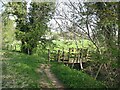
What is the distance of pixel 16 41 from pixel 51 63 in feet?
0.99

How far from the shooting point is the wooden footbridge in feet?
5.17

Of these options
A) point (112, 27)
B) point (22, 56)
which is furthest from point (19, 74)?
point (112, 27)

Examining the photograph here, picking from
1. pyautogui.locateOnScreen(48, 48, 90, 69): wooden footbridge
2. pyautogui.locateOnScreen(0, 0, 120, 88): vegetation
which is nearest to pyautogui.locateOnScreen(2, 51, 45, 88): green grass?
pyautogui.locateOnScreen(0, 0, 120, 88): vegetation

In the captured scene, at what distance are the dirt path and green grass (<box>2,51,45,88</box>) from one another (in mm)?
33

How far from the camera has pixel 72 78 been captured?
1.58 meters

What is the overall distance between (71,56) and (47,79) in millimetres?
257

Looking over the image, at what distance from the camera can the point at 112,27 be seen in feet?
5.33

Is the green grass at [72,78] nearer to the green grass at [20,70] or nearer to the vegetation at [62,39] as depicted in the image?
the vegetation at [62,39]

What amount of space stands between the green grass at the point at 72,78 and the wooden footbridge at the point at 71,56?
53mm

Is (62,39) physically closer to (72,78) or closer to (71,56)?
(71,56)

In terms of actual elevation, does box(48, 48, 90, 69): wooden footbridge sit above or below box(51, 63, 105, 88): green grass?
above

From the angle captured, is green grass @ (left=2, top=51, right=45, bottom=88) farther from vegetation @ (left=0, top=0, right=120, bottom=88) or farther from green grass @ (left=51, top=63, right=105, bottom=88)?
green grass @ (left=51, top=63, right=105, bottom=88)

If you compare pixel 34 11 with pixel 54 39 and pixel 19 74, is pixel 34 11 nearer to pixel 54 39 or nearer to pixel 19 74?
pixel 54 39

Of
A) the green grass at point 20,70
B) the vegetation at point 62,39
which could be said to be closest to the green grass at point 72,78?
the vegetation at point 62,39
